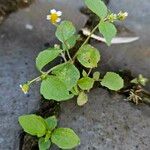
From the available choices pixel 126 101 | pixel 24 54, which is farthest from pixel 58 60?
pixel 126 101

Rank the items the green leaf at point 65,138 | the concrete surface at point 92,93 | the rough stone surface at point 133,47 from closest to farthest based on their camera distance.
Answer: the green leaf at point 65,138 < the concrete surface at point 92,93 < the rough stone surface at point 133,47

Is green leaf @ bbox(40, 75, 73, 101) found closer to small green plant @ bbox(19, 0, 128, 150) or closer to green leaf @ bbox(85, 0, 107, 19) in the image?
small green plant @ bbox(19, 0, 128, 150)

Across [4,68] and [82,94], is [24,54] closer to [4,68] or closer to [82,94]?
[4,68]

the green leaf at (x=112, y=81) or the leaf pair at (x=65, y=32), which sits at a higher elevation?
the leaf pair at (x=65, y=32)

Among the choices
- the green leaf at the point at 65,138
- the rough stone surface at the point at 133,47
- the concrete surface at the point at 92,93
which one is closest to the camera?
the green leaf at the point at 65,138

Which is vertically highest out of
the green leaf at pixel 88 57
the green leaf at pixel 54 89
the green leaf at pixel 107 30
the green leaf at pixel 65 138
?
the green leaf at pixel 107 30

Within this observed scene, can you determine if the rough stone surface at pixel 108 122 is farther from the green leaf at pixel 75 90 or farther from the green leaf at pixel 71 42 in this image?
the green leaf at pixel 71 42

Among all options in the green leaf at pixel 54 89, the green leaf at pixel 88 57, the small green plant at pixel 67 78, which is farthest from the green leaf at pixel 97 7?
the green leaf at pixel 54 89
